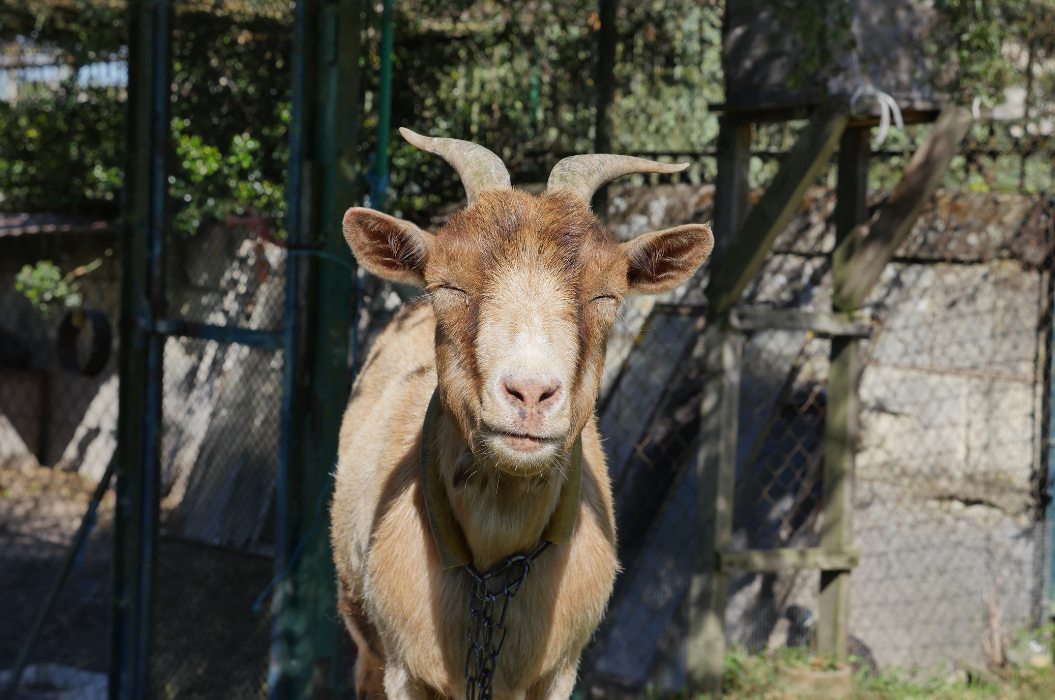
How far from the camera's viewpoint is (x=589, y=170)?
2473 mm

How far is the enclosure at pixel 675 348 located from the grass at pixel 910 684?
0.37 feet

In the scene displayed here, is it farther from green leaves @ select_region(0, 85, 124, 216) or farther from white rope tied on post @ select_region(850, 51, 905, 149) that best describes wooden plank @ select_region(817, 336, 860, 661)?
green leaves @ select_region(0, 85, 124, 216)

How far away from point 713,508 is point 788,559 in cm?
47

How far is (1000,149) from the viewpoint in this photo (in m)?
5.06

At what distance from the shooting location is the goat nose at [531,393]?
6.40 ft

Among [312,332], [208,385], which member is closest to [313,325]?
[312,332]

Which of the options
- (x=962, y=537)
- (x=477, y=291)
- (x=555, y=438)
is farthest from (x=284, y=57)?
(x=962, y=537)

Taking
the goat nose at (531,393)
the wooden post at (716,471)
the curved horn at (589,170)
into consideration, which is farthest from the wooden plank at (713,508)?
the goat nose at (531,393)

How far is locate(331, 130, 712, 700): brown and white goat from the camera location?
2055mm

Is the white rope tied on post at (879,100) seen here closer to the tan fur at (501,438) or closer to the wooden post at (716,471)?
the wooden post at (716,471)

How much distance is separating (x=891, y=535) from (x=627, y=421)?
156 centimetres

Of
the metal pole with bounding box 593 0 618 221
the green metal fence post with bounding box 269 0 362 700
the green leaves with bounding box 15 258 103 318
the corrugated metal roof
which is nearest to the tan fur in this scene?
the green metal fence post with bounding box 269 0 362 700

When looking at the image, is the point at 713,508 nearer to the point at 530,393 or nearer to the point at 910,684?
the point at 910,684

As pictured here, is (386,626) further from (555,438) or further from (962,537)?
(962,537)
